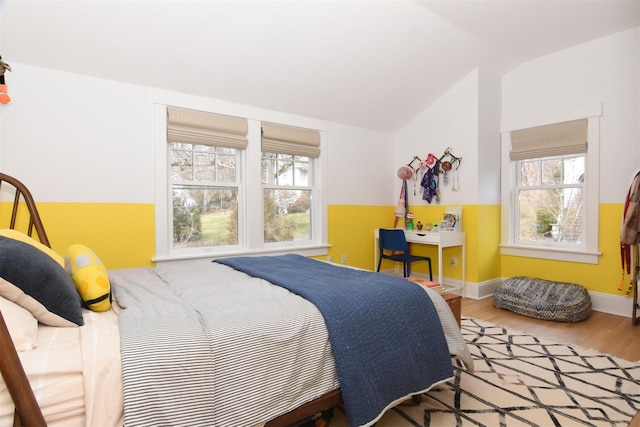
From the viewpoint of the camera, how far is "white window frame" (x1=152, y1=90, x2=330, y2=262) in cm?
301

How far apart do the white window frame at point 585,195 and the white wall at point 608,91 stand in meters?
0.06

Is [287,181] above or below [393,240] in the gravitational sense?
above

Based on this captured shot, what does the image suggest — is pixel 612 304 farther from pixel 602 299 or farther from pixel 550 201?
pixel 550 201

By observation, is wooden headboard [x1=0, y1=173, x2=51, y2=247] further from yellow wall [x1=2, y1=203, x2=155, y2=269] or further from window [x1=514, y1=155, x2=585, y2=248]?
window [x1=514, y1=155, x2=585, y2=248]

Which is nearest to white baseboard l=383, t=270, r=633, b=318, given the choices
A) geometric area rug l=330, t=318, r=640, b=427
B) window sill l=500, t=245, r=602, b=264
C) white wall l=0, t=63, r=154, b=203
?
window sill l=500, t=245, r=602, b=264

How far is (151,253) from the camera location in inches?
118

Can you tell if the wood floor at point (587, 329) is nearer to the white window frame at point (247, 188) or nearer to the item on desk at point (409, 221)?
the item on desk at point (409, 221)

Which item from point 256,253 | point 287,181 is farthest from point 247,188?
point 256,253

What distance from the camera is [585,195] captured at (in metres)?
3.44

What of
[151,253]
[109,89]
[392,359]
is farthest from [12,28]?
[392,359]

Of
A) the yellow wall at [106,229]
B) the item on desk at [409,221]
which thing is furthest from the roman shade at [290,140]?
the item on desk at [409,221]

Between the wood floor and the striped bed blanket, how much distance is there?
5.37ft

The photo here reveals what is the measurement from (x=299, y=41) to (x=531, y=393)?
306 cm

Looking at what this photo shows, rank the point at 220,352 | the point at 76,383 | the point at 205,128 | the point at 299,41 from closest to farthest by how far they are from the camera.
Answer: the point at 76,383
the point at 220,352
the point at 299,41
the point at 205,128
